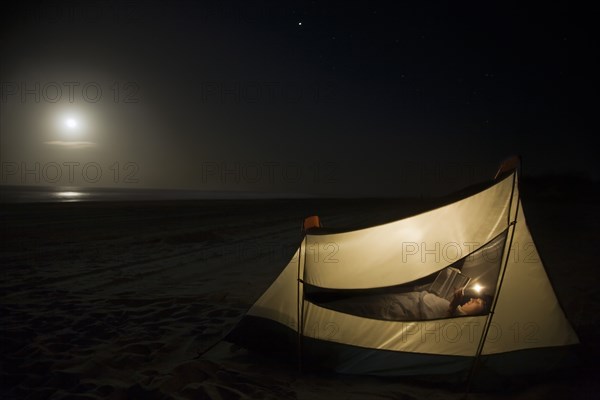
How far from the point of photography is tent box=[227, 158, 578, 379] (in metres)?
4.08

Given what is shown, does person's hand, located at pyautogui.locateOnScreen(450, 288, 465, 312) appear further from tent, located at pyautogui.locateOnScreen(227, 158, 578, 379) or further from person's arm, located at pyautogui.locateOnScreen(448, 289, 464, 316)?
tent, located at pyautogui.locateOnScreen(227, 158, 578, 379)

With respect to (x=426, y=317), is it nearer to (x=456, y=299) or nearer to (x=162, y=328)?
(x=456, y=299)

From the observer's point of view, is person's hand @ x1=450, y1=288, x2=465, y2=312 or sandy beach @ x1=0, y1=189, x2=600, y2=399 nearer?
sandy beach @ x1=0, y1=189, x2=600, y2=399

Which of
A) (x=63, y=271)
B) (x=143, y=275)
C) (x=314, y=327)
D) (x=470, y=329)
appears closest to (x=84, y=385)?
(x=314, y=327)

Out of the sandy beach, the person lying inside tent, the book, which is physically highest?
the book

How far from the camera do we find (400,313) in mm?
4676

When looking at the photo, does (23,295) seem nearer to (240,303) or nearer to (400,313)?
(240,303)

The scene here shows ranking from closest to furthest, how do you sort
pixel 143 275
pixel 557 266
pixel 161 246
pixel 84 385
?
pixel 84 385
pixel 143 275
pixel 557 266
pixel 161 246

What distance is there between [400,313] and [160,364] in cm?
266

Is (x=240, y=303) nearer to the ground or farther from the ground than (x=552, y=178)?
nearer to the ground

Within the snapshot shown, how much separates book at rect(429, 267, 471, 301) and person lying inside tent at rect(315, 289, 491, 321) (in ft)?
0.61

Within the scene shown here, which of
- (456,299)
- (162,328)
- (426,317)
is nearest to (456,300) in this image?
(456,299)

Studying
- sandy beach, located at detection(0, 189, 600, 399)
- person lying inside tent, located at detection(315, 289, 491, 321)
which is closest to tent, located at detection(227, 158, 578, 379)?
person lying inside tent, located at detection(315, 289, 491, 321)

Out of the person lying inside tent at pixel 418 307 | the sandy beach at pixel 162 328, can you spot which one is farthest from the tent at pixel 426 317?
the sandy beach at pixel 162 328
